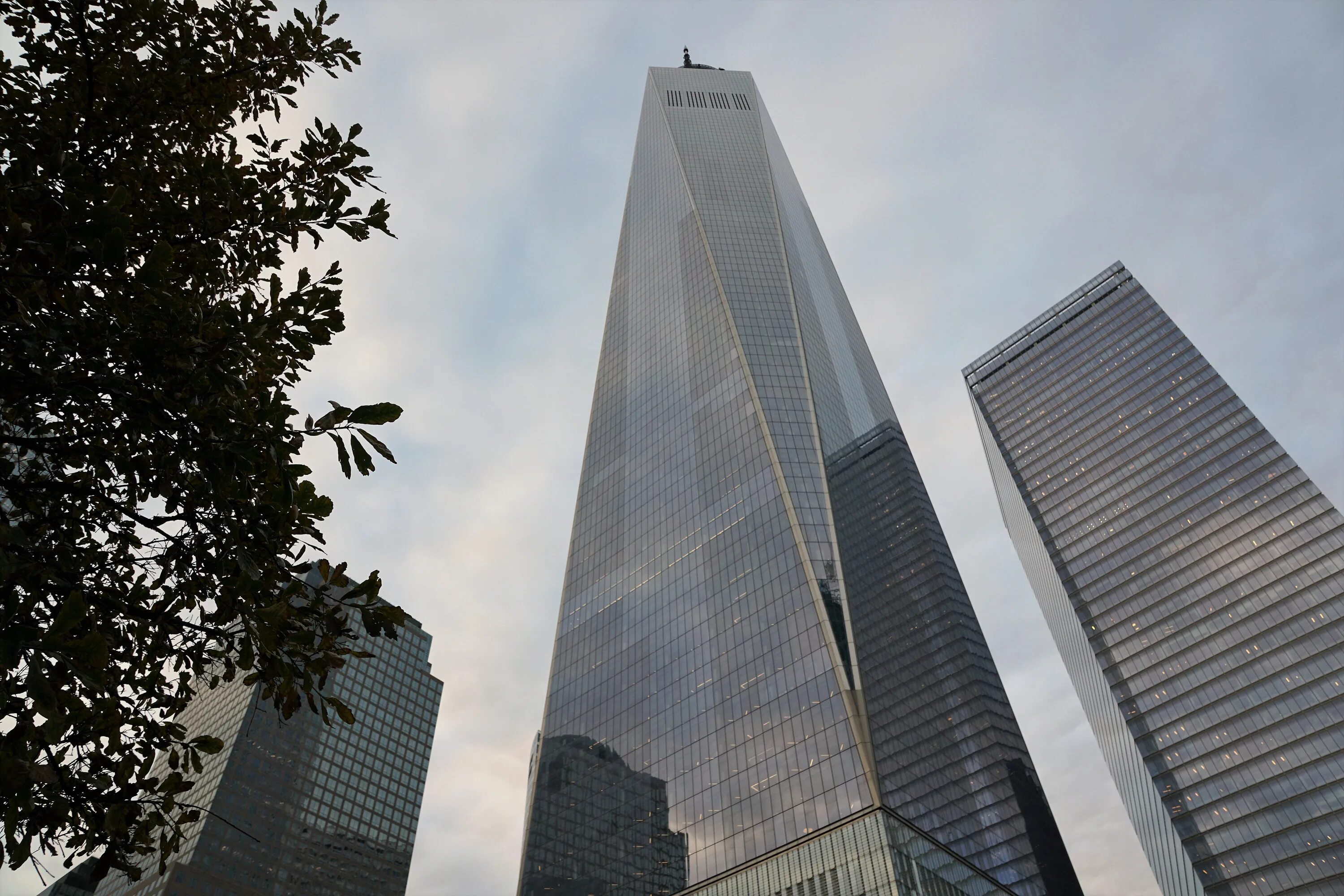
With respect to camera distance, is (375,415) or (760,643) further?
(760,643)

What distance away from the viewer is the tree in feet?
14.6

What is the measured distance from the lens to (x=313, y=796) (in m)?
131

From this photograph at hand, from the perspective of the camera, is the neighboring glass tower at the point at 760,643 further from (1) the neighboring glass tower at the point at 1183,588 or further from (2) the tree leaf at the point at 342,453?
(2) the tree leaf at the point at 342,453

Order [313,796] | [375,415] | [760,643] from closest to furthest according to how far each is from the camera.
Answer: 1. [375,415]
2. [760,643]
3. [313,796]

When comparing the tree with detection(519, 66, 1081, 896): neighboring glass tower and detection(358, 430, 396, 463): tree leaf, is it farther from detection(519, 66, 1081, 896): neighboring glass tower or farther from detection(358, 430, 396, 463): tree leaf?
detection(519, 66, 1081, 896): neighboring glass tower

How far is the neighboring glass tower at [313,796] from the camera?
116 m

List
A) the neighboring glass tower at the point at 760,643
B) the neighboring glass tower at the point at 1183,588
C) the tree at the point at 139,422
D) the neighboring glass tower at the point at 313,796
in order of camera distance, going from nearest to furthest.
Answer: the tree at the point at 139,422 → the neighboring glass tower at the point at 760,643 → the neighboring glass tower at the point at 1183,588 → the neighboring glass tower at the point at 313,796

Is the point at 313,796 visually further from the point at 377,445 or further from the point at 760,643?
the point at 377,445

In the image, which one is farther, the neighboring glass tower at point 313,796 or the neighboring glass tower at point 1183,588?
the neighboring glass tower at point 313,796

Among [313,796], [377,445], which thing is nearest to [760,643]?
[377,445]

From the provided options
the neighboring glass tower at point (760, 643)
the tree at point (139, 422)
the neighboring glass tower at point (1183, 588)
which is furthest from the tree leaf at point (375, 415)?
the neighboring glass tower at point (1183, 588)

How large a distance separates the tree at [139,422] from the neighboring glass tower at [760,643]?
170ft

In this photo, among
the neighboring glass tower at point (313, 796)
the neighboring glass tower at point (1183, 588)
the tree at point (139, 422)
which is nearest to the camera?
the tree at point (139, 422)

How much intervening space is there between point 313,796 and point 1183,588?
13499cm
